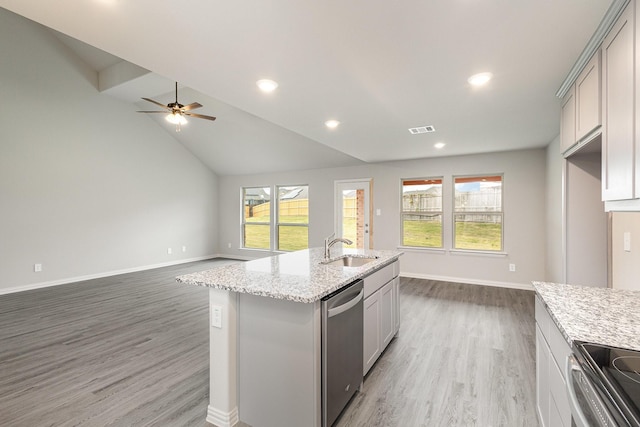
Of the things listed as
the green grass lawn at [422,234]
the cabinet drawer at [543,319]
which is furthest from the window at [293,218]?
the cabinet drawer at [543,319]

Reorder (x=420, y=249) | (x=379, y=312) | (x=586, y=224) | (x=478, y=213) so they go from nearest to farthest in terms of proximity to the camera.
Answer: (x=586, y=224)
(x=379, y=312)
(x=478, y=213)
(x=420, y=249)

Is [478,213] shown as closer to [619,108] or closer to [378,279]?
[378,279]

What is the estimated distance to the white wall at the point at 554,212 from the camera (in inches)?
151

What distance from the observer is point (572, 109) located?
7.08 feet

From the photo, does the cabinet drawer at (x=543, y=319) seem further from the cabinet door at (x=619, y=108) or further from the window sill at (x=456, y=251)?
the window sill at (x=456, y=251)

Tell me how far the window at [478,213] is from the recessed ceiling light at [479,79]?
11.7ft

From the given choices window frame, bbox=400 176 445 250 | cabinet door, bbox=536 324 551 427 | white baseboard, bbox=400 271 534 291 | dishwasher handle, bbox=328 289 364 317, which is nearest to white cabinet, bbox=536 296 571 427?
cabinet door, bbox=536 324 551 427

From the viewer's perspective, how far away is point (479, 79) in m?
2.39

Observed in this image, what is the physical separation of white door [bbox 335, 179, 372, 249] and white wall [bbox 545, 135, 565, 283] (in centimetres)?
318

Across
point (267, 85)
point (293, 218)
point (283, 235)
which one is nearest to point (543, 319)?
point (267, 85)

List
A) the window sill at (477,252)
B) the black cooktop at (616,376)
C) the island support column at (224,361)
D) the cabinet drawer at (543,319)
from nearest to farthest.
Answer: the black cooktop at (616,376) < the cabinet drawer at (543,319) < the island support column at (224,361) < the window sill at (477,252)

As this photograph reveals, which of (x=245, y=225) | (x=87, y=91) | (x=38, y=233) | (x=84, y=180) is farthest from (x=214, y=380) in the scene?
(x=245, y=225)

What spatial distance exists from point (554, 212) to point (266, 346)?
177 inches

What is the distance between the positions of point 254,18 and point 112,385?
2807mm
